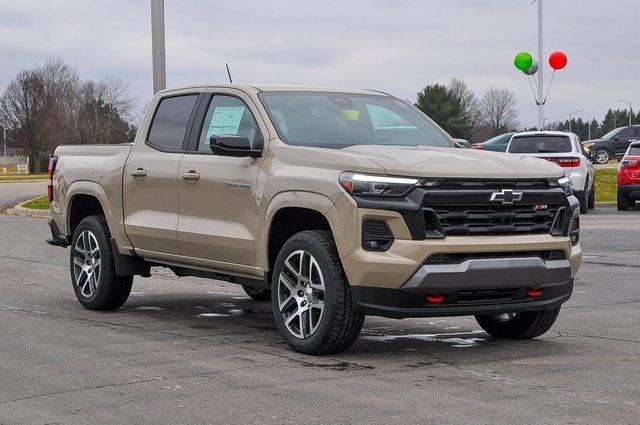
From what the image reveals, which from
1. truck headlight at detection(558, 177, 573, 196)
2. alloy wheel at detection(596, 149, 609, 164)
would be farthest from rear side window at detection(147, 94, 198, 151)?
alloy wheel at detection(596, 149, 609, 164)

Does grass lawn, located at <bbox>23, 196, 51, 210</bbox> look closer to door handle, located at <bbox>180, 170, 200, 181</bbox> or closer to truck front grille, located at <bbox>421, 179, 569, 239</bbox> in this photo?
door handle, located at <bbox>180, 170, 200, 181</bbox>

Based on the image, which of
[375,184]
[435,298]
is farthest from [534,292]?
[375,184]

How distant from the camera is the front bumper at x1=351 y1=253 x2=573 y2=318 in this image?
685cm

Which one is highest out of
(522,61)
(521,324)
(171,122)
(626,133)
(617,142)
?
(522,61)

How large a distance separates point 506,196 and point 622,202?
18.5 m

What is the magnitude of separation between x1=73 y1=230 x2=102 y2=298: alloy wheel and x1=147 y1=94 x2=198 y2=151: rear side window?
1.12 metres

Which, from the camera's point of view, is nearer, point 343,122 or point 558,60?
point 343,122

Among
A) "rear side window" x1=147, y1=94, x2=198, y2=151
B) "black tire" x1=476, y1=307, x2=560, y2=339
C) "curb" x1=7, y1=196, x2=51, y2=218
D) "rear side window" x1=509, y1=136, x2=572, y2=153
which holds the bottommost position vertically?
"curb" x1=7, y1=196, x2=51, y2=218

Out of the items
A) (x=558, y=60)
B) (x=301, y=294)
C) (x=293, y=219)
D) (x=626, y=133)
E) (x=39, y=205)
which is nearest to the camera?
(x=301, y=294)

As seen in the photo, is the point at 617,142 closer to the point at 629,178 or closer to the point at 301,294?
the point at 629,178

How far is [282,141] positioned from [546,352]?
2.28 m

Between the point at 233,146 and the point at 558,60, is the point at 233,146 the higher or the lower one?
the lower one

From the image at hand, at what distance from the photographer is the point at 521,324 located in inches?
317

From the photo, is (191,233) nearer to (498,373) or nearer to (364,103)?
(364,103)
